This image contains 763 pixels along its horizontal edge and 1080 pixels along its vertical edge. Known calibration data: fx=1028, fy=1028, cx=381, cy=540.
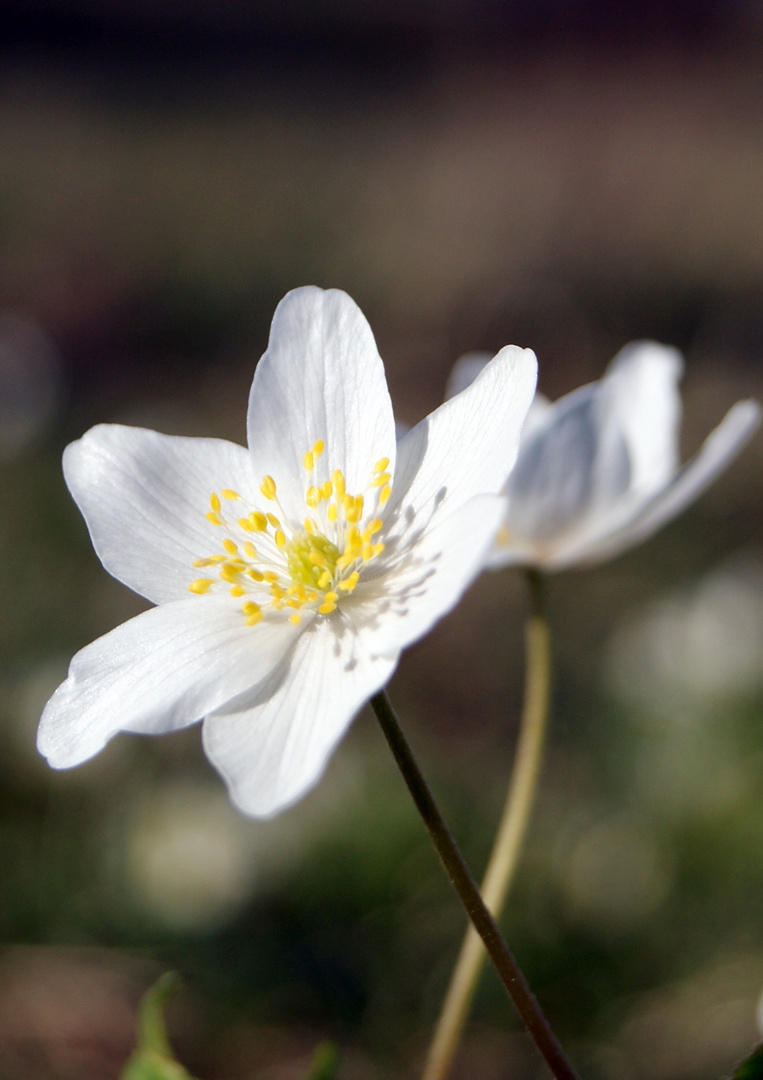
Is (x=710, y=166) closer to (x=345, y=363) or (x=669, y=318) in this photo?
(x=669, y=318)

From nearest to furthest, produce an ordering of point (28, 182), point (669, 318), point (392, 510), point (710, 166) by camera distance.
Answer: point (392, 510) < point (669, 318) < point (710, 166) < point (28, 182)

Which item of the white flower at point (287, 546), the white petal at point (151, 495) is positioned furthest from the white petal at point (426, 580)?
the white petal at point (151, 495)

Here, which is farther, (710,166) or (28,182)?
(28,182)

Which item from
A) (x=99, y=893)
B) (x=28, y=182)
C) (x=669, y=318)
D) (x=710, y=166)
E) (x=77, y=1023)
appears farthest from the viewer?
(x=28, y=182)

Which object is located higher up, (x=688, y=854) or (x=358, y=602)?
(x=358, y=602)

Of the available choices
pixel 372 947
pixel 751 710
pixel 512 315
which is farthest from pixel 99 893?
pixel 512 315

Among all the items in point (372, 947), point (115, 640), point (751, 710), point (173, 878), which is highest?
point (115, 640)

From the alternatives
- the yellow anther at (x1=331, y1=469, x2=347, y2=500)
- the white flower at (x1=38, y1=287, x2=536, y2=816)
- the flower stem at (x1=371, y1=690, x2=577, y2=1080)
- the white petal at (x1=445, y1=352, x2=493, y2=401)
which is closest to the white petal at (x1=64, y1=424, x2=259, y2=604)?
the white flower at (x1=38, y1=287, x2=536, y2=816)
